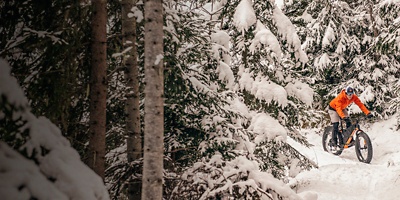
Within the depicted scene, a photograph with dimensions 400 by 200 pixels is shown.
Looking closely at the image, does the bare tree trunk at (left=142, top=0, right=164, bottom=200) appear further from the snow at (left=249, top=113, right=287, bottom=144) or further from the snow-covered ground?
the snow at (left=249, top=113, right=287, bottom=144)

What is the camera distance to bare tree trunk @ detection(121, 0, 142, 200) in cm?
508

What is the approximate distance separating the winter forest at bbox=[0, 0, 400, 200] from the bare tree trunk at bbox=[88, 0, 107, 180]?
13 mm

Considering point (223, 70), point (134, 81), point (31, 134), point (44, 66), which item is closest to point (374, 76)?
point (223, 70)

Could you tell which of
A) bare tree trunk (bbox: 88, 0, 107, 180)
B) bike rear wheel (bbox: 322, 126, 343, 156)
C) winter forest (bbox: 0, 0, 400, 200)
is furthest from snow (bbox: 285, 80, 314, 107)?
bare tree trunk (bbox: 88, 0, 107, 180)

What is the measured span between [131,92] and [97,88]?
78cm

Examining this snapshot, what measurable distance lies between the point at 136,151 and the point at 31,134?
10.4ft

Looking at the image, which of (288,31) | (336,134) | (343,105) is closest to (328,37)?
(343,105)

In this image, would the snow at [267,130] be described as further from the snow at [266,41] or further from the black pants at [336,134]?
the black pants at [336,134]

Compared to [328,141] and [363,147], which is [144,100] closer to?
[363,147]

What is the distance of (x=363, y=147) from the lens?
11.1 m

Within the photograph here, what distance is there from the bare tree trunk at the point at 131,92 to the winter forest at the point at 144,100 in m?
0.02

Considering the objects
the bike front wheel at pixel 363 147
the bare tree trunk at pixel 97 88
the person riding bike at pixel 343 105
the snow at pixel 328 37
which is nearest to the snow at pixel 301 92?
the person riding bike at pixel 343 105

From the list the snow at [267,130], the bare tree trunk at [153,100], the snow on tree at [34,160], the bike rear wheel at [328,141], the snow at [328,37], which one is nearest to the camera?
the snow on tree at [34,160]

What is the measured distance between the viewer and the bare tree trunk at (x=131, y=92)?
508 centimetres
